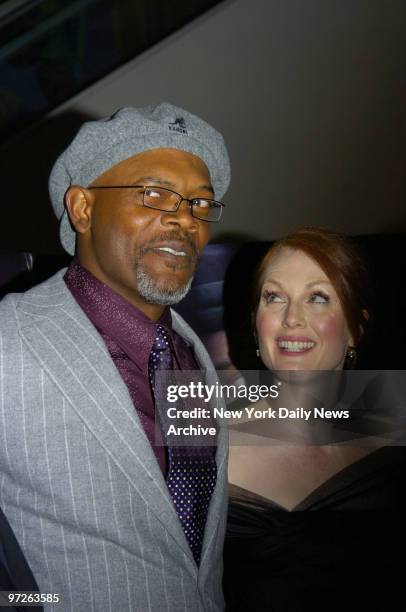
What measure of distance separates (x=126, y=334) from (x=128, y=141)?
408 millimetres

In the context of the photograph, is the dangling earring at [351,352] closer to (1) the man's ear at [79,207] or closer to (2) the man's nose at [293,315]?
(2) the man's nose at [293,315]

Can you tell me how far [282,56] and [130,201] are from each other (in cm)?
183

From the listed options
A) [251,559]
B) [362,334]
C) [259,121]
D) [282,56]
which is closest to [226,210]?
[259,121]

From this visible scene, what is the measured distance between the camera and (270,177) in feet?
8.50

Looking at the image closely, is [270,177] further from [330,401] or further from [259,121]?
[330,401]

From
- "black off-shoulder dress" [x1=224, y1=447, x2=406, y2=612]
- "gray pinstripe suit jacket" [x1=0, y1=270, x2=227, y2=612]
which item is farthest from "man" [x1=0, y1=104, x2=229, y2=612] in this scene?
"black off-shoulder dress" [x1=224, y1=447, x2=406, y2=612]

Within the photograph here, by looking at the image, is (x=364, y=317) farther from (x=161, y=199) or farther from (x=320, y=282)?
(x=161, y=199)

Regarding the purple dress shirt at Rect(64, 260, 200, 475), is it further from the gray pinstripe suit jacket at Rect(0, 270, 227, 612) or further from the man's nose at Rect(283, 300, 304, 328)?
the man's nose at Rect(283, 300, 304, 328)

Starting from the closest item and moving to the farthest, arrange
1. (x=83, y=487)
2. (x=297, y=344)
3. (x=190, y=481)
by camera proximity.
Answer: (x=83, y=487) < (x=190, y=481) < (x=297, y=344)

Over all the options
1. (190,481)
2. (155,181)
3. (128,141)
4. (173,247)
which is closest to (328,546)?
(190,481)

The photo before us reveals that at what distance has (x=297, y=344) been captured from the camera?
4.23 ft

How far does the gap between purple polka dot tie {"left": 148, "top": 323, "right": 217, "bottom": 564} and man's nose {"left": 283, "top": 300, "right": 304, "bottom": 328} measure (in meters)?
0.32

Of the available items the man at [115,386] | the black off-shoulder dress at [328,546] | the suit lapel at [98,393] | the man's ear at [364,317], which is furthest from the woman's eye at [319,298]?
the suit lapel at [98,393]

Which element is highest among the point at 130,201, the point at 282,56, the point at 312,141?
the point at 282,56
